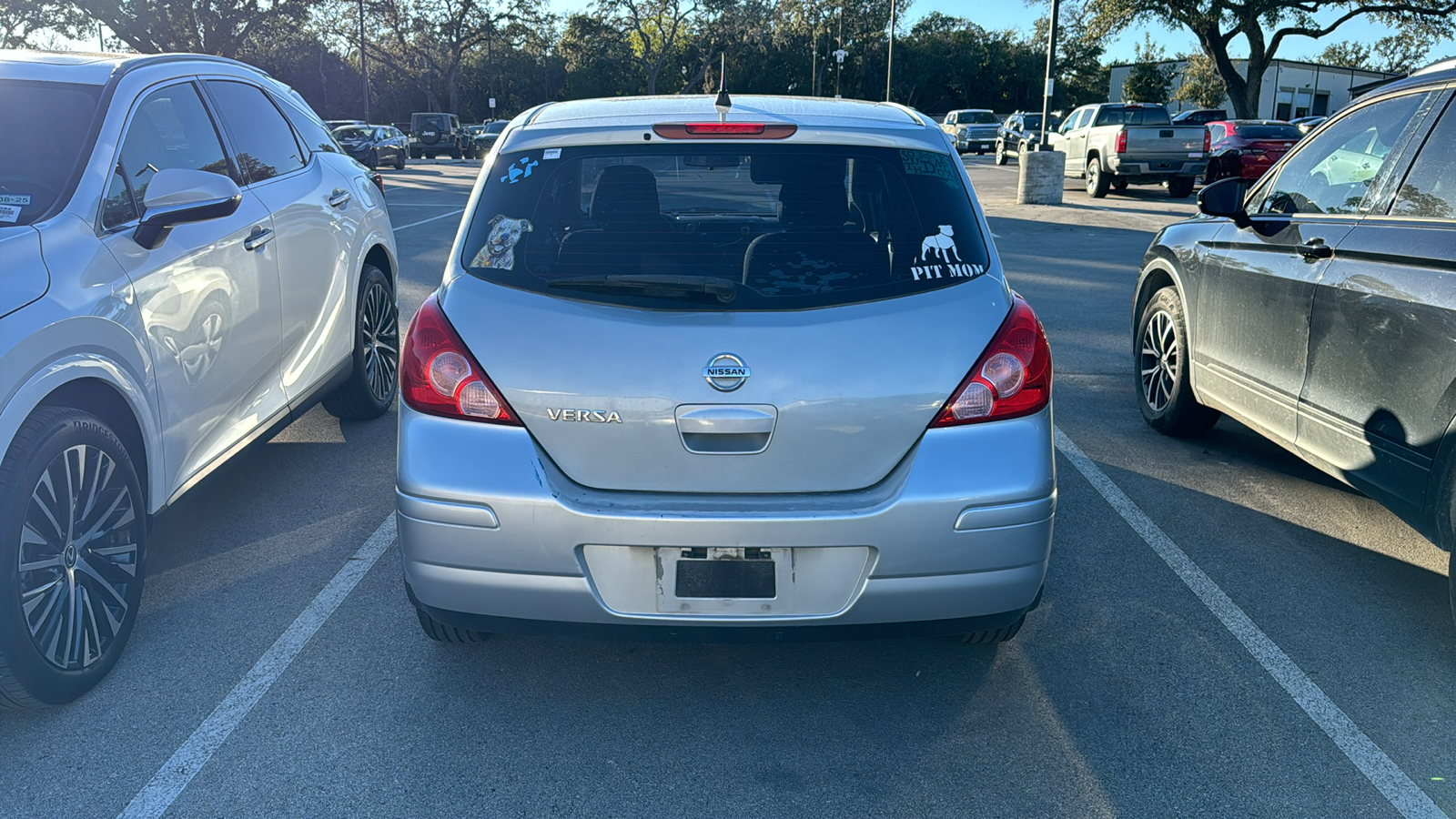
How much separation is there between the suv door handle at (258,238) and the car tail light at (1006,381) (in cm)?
303

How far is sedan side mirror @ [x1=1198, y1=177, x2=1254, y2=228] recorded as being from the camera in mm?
4934

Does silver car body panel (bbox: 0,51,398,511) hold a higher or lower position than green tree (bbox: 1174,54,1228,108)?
lower

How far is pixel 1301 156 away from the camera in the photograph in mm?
4977

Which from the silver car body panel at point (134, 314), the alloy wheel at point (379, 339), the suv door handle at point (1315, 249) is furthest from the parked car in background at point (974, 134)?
the silver car body panel at point (134, 314)

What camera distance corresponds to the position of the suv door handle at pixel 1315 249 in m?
4.30

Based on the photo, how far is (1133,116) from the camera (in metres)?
22.8

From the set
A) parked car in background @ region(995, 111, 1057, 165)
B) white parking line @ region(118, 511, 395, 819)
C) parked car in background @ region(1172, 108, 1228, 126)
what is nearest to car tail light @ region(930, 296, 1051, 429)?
white parking line @ region(118, 511, 395, 819)

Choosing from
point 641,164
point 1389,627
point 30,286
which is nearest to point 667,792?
point 641,164

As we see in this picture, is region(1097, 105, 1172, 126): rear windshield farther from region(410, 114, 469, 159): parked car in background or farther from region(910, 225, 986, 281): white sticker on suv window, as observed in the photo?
region(410, 114, 469, 159): parked car in background

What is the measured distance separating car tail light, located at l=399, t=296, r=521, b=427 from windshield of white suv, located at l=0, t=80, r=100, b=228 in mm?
1387

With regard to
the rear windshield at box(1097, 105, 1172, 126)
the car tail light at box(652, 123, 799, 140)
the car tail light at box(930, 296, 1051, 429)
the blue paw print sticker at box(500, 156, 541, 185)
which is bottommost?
the car tail light at box(930, 296, 1051, 429)

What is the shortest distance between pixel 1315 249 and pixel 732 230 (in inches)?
99.4

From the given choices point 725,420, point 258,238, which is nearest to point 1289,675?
point 725,420

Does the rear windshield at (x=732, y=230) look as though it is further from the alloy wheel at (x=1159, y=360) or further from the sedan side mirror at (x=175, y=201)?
the alloy wheel at (x=1159, y=360)
